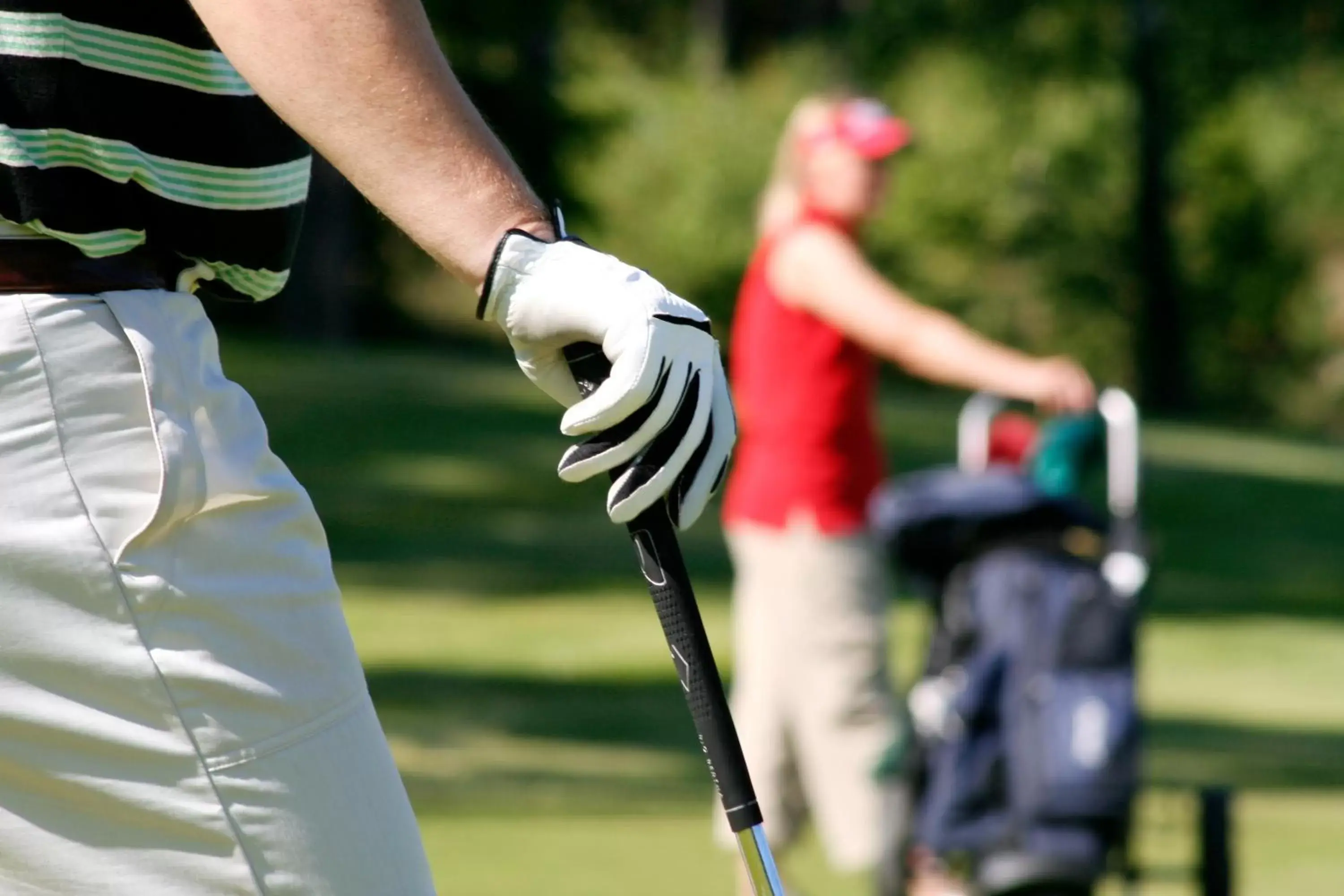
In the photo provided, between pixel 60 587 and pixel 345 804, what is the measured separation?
12.0 inches

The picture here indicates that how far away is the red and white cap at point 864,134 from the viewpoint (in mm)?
5438

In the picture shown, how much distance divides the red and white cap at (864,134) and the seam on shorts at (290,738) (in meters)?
3.64

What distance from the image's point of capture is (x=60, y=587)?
188 cm

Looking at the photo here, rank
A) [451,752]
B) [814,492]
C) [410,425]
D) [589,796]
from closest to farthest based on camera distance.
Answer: [814,492], [589,796], [451,752], [410,425]

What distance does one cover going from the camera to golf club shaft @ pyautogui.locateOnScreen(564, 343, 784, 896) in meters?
2.09

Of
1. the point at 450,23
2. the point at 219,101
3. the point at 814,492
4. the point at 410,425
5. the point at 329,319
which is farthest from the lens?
the point at 329,319

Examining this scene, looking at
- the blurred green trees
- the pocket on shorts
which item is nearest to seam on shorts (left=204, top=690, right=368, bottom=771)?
the pocket on shorts

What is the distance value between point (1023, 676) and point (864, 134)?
137cm

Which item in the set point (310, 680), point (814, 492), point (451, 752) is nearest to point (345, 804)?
point (310, 680)

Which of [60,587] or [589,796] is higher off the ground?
[589,796]

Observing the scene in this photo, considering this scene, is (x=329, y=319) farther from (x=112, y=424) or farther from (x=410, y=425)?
(x=112, y=424)

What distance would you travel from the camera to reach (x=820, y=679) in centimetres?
536

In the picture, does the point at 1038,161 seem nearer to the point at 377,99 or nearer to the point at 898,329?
the point at 898,329

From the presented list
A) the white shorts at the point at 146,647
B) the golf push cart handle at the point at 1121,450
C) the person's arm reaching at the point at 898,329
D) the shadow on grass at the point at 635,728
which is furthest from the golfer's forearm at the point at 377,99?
the shadow on grass at the point at 635,728
